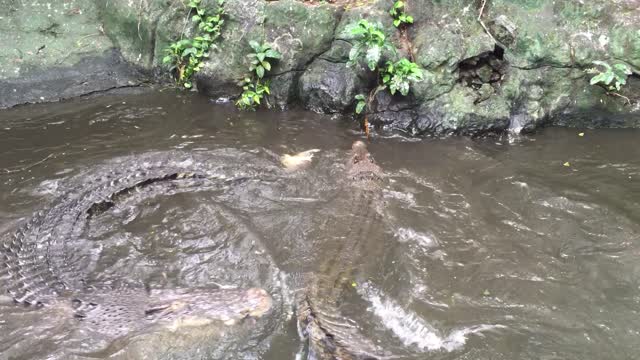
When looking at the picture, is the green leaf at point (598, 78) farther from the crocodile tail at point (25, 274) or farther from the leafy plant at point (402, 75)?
the crocodile tail at point (25, 274)

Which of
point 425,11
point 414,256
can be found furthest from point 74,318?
point 425,11

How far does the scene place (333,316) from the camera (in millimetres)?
4180

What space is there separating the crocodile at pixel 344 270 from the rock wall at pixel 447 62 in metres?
1.26

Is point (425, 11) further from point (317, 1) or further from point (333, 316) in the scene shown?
point (333, 316)

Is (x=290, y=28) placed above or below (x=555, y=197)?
above

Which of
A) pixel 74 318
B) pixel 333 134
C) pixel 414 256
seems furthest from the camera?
pixel 333 134

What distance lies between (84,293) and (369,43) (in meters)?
4.51

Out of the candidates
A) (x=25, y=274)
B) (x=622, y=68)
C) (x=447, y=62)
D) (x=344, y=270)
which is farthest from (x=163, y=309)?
(x=622, y=68)

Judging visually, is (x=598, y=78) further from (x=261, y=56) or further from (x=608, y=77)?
(x=261, y=56)

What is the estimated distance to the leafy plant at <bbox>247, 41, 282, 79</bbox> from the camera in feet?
24.2

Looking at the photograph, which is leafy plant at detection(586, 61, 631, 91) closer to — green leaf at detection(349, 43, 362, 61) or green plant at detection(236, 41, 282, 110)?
green leaf at detection(349, 43, 362, 61)

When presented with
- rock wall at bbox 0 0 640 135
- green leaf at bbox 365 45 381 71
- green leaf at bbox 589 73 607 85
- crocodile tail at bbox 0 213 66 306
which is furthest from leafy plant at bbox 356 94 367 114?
crocodile tail at bbox 0 213 66 306

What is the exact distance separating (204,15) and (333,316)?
5.47 m

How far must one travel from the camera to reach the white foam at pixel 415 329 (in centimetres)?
395
